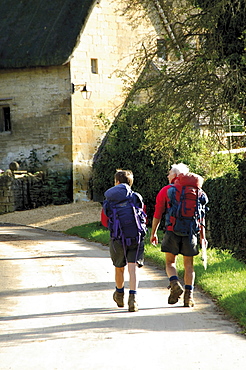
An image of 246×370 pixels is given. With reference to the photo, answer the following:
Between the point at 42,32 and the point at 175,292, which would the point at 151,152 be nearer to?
the point at 175,292

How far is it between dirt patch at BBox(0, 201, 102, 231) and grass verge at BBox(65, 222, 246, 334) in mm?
7111

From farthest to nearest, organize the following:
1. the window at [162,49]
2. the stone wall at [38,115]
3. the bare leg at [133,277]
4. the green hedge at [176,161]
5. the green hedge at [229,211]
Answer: the stone wall at [38,115] → the window at [162,49] → the green hedge at [176,161] → the green hedge at [229,211] → the bare leg at [133,277]

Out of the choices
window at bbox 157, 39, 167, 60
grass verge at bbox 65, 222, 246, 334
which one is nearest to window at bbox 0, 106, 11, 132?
window at bbox 157, 39, 167, 60

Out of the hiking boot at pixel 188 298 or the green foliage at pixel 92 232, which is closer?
the hiking boot at pixel 188 298

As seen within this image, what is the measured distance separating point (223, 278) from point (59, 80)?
1801 cm

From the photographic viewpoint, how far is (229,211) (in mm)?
12789

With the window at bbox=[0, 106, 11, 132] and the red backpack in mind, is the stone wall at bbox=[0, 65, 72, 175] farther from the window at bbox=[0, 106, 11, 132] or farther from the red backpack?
the red backpack

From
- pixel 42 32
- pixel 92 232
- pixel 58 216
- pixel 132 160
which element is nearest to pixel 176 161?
pixel 132 160

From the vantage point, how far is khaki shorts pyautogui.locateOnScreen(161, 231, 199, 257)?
8.34 metres

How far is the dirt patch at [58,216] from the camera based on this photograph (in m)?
21.2

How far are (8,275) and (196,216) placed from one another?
4.20 meters

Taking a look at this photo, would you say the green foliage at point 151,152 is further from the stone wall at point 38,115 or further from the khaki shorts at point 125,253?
the khaki shorts at point 125,253

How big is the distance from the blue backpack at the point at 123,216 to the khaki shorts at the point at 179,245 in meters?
0.37

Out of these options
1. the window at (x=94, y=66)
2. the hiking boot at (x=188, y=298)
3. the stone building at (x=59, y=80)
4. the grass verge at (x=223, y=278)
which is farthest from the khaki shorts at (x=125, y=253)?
the window at (x=94, y=66)
